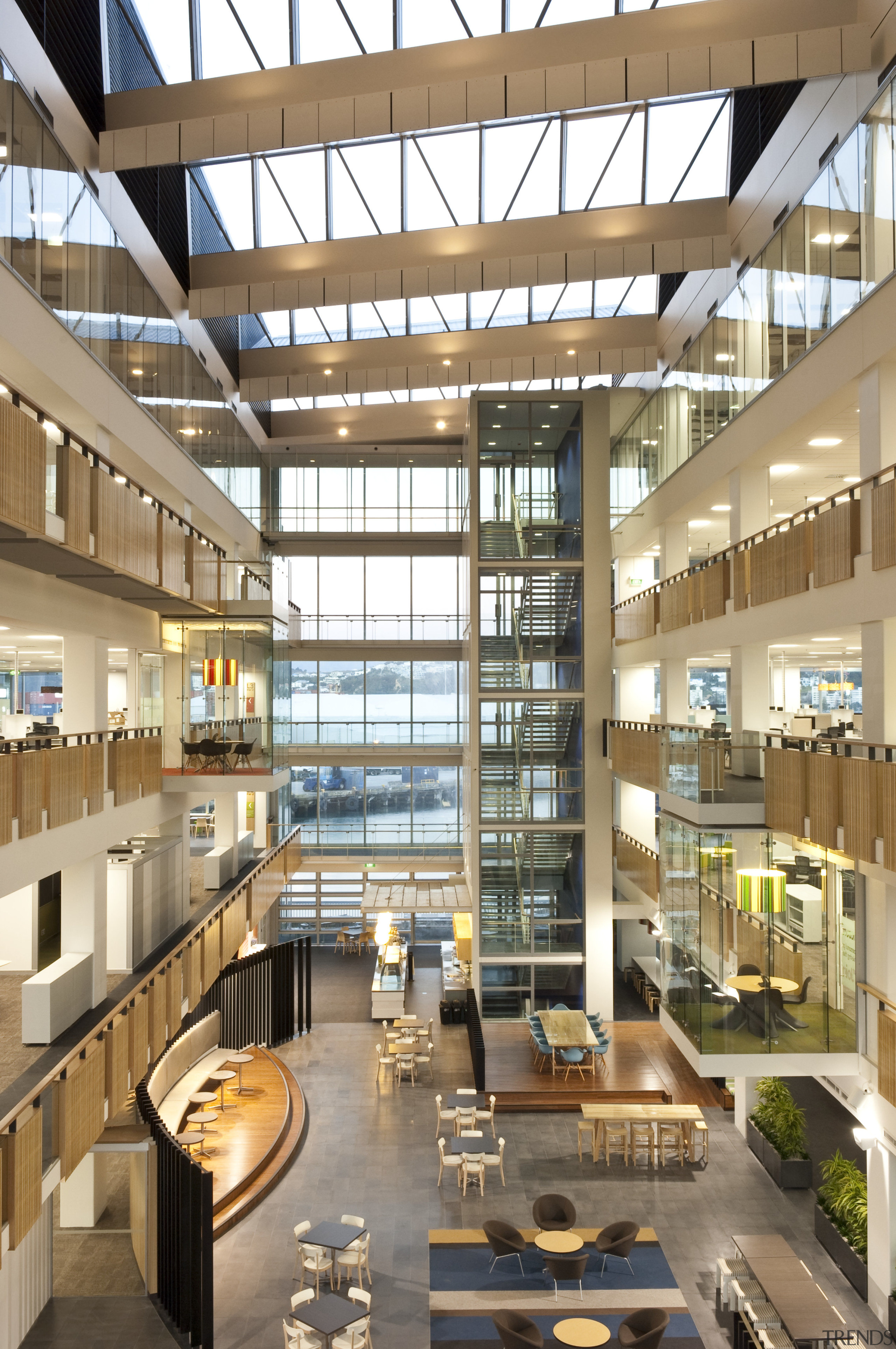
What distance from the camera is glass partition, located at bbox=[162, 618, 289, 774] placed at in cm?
1434

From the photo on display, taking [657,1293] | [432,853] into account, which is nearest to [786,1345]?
[657,1293]

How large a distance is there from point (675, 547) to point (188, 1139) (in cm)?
1415

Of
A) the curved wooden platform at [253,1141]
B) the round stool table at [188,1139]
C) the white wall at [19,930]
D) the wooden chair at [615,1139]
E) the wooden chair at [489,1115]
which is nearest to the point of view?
the white wall at [19,930]

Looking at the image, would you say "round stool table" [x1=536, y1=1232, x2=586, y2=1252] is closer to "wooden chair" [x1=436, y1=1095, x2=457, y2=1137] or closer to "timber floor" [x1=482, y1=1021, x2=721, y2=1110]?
"wooden chair" [x1=436, y1=1095, x2=457, y2=1137]

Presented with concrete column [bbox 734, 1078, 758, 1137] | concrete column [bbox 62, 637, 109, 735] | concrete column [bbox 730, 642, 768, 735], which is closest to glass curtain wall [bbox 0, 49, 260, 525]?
concrete column [bbox 62, 637, 109, 735]

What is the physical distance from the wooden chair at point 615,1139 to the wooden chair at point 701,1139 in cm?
104

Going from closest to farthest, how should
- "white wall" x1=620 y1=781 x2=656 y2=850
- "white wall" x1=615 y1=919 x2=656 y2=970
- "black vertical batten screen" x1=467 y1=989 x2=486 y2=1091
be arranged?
1. "black vertical batten screen" x1=467 y1=989 x2=486 y2=1091
2. "white wall" x1=620 y1=781 x2=656 y2=850
3. "white wall" x1=615 y1=919 x2=656 y2=970

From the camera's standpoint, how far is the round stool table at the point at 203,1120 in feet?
51.5

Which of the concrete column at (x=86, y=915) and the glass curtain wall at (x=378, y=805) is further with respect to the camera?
the glass curtain wall at (x=378, y=805)

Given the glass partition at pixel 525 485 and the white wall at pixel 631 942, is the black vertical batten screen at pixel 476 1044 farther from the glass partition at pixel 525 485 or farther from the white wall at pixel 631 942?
the glass partition at pixel 525 485

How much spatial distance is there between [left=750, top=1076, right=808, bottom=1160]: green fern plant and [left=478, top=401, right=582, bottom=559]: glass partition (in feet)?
39.0

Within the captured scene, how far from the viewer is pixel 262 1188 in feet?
47.6

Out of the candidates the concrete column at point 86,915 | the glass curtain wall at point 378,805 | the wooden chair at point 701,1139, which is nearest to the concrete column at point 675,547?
the wooden chair at point 701,1139

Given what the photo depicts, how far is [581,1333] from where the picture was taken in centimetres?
1033
